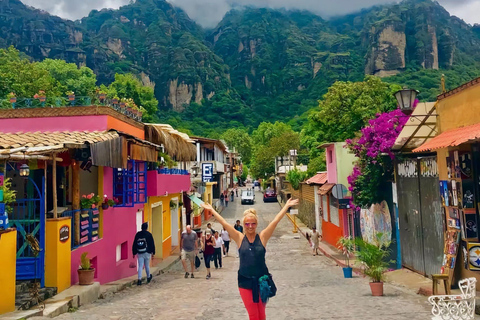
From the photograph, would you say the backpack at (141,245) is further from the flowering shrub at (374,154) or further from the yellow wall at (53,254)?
the flowering shrub at (374,154)

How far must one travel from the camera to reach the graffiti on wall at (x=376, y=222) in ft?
41.6

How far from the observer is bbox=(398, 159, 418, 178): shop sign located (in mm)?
10125

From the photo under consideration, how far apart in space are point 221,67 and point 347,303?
14205cm

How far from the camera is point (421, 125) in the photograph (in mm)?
9477

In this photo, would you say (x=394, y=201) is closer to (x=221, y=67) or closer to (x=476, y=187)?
(x=476, y=187)

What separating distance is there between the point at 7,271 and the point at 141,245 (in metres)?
4.73

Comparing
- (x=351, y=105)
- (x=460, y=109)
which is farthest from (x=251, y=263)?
(x=351, y=105)

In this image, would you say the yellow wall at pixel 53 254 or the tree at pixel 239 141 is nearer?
the yellow wall at pixel 53 254

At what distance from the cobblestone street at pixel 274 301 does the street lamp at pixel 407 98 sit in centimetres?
427

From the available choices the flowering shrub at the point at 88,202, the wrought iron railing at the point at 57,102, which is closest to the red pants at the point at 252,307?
the flowering shrub at the point at 88,202

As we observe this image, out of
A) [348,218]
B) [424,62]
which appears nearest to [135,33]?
[424,62]

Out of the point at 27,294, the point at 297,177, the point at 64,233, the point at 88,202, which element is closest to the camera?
the point at 27,294

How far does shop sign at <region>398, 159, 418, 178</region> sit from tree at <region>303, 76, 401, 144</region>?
1813 centimetres

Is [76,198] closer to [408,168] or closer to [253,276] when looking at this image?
[253,276]
